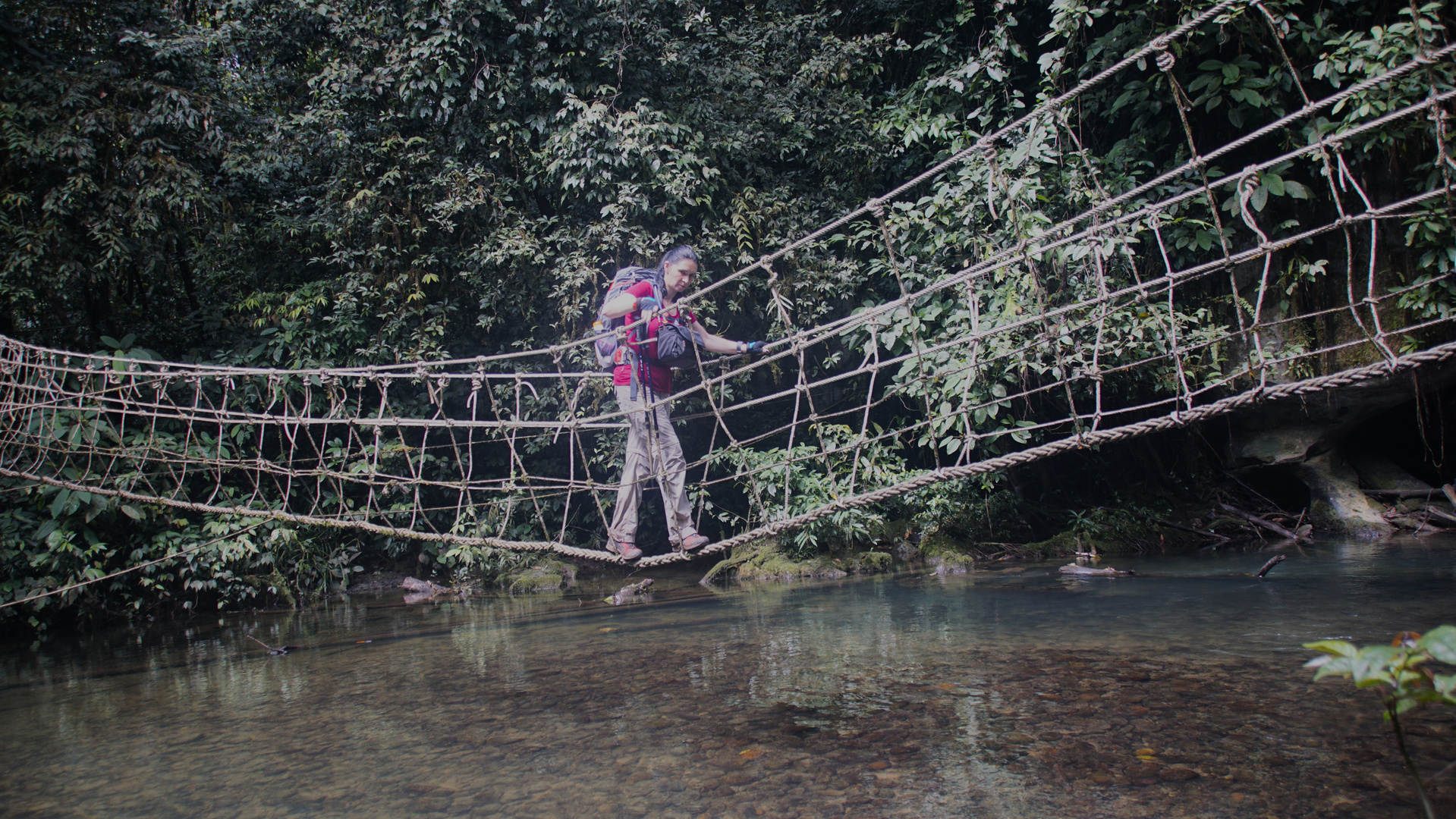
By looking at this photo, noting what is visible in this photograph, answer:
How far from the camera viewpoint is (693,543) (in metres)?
3.78

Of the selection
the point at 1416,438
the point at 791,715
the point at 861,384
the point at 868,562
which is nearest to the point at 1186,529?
the point at 1416,438

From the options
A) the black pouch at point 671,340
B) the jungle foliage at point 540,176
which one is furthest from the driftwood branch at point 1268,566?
the black pouch at point 671,340

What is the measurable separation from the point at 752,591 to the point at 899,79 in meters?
4.53

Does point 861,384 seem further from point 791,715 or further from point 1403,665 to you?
point 1403,665

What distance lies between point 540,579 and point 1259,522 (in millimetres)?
5228

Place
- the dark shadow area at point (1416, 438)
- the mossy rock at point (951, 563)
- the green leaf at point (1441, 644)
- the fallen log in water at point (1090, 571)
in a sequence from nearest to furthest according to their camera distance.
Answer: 1. the green leaf at point (1441, 644)
2. the fallen log in water at point (1090, 571)
3. the mossy rock at point (951, 563)
4. the dark shadow area at point (1416, 438)

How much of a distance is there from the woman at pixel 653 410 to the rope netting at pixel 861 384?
180 millimetres

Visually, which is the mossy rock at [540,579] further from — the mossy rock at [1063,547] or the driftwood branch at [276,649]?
the mossy rock at [1063,547]

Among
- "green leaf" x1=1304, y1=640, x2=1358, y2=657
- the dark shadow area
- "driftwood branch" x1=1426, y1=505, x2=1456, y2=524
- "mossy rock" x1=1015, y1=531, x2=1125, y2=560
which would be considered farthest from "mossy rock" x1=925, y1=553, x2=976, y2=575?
"green leaf" x1=1304, y1=640, x2=1358, y2=657

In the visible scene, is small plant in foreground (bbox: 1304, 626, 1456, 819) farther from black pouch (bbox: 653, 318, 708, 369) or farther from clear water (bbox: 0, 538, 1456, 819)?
black pouch (bbox: 653, 318, 708, 369)

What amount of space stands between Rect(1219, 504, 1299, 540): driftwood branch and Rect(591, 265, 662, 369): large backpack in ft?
15.2

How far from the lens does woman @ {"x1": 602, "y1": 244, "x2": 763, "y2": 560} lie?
3764mm

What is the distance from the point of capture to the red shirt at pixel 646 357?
3771mm

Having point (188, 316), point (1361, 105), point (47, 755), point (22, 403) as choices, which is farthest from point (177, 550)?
point (1361, 105)
